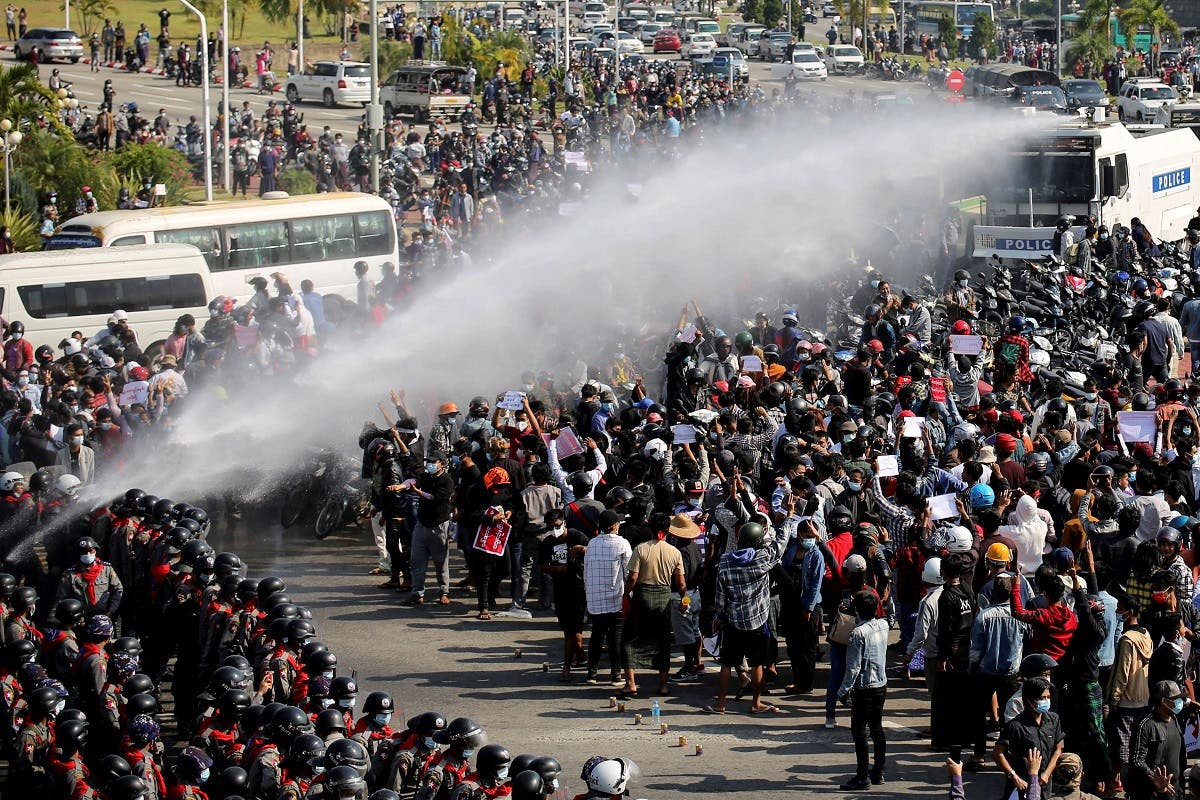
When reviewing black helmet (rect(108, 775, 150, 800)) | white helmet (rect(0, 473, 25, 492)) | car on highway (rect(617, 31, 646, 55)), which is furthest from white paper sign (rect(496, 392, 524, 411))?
car on highway (rect(617, 31, 646, 55))

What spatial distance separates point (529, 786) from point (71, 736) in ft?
Result: 10.6

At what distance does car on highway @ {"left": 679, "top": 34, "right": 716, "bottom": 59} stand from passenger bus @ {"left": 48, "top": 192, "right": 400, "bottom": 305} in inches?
1650

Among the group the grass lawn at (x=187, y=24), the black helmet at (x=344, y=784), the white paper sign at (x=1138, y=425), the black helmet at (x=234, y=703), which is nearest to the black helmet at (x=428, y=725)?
the black helmet at (x=344, y=784)

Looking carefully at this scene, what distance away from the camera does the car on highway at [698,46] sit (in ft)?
236

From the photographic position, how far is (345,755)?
9.59 meters

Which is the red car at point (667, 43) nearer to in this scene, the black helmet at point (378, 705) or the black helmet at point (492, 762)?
the black helmet at point (378, 705)

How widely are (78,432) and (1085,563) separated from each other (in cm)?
1019

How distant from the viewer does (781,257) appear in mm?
30094

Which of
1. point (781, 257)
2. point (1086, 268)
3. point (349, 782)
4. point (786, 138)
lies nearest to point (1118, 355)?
point (1086, 268)

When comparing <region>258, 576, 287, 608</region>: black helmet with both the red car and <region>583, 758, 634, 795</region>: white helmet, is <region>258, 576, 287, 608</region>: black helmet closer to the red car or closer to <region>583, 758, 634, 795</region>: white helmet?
<region>583, 758, 634, 795</region>: white helmet

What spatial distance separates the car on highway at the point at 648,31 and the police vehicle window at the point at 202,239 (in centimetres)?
5205

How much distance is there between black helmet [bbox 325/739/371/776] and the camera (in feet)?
31.4

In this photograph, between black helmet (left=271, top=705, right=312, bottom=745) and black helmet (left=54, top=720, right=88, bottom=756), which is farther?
black helmet (left=54, top=720, right=88, bottom=756)

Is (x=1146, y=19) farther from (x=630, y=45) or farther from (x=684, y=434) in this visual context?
(x=684, y=434)
